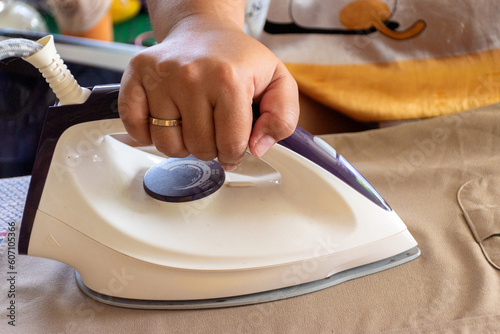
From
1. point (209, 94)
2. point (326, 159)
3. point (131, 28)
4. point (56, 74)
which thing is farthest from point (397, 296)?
point (131, 28)

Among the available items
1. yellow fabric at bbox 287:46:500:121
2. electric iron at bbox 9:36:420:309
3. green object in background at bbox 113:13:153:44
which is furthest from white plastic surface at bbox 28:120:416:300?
green object in background at bbox 113:13:153:44

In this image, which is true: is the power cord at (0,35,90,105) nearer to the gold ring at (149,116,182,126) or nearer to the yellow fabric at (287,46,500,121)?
the gold ring at (149,116,182,126)

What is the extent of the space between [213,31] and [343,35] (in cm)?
51

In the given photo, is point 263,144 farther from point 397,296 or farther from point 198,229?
point 397,296

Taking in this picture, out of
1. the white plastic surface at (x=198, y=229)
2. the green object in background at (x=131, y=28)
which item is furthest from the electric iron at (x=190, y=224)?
the green object in background at (x=131, y=28)

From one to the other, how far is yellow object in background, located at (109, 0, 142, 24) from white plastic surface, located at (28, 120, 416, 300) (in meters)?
0.94

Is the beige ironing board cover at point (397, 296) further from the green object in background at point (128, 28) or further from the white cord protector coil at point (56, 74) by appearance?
the green object in background at point (128, 28)

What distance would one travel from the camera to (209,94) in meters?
0.49

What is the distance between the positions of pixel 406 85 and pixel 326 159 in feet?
1.36

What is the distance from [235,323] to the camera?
0.57m

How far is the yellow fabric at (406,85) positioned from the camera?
3.05 ft

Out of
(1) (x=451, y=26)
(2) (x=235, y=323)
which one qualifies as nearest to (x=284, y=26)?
(1) (x=451, y=26)

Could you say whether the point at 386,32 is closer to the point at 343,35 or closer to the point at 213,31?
the point at 343,35

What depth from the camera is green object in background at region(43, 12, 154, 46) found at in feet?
4.75
